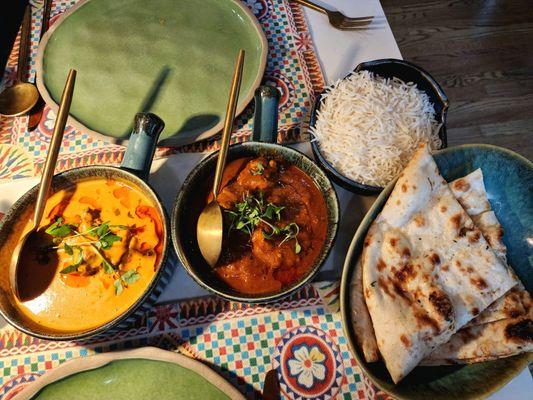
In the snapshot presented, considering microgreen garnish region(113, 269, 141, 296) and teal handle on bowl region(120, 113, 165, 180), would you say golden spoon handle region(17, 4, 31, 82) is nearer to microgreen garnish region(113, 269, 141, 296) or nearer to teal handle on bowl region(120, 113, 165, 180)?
teal handle on bowl region(120, 113, 165, 180)

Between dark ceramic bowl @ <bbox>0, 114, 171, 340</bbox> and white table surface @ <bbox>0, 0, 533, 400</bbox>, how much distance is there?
0.79ft

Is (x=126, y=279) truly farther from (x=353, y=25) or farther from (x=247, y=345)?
(x=353, y=25)

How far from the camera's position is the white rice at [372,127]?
5.96ft

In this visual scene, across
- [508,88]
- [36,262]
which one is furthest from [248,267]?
[508,88]

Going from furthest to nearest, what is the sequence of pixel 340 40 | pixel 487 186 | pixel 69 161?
pixel 340 40
pixel 69 161
pixel 487 186

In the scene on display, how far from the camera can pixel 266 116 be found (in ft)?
5.91

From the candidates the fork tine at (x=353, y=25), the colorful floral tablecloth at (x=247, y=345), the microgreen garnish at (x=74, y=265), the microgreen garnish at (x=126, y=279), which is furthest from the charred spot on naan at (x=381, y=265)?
the fork tine at (x=353, y=25)

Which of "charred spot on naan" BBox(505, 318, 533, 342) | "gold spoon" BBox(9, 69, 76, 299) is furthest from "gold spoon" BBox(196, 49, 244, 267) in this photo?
"charred spot on naan" BBox(505, 318, 533, 342)

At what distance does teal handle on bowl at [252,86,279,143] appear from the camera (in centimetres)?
179

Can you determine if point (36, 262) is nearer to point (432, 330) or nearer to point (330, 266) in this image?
point (330, 266)

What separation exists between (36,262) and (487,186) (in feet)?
6.25

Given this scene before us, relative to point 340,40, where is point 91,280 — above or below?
below

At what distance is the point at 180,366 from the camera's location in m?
1.54

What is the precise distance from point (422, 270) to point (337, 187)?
60 centimetres
